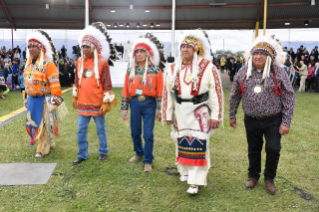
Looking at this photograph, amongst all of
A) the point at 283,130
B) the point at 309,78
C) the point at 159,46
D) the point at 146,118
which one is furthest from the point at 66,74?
the point at 283,130

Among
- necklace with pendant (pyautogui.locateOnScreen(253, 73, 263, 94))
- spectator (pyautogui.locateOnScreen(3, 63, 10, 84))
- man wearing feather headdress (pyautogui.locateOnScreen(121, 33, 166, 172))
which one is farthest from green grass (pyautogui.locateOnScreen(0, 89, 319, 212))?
spectator (pyautogui.locateOnScreen(3, 63, 10, 84))

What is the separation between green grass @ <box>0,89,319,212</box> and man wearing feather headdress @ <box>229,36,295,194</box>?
1.46 feet

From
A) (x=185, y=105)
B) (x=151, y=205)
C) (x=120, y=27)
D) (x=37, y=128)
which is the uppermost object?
(x=120, y=27)

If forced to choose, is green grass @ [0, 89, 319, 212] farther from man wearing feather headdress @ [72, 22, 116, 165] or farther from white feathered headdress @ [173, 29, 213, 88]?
white feathered headdress @ [173, 29, 213, 88]

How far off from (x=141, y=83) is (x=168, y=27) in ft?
56.2

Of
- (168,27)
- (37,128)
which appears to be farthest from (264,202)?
(168,27)

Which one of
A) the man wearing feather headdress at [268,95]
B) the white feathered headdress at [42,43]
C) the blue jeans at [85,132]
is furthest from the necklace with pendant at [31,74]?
the man wearing feather headdress at [268,95]

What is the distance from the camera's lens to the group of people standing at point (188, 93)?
327cm

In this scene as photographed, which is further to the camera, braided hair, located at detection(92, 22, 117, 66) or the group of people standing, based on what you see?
braided hair, located at detection(92, 22, 117, 66)

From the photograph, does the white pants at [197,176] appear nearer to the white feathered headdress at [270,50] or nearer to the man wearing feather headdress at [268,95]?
the man wearing feather headdress at [268,95]

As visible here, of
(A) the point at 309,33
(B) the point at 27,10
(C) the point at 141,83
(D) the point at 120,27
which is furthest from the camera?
(A) the point at 309,33

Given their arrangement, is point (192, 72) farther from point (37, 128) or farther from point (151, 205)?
point (37, 128)

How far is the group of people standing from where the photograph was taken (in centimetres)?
327

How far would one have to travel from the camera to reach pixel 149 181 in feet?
12.3
